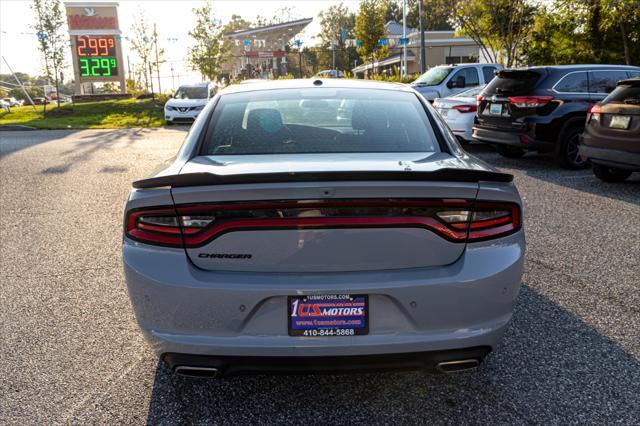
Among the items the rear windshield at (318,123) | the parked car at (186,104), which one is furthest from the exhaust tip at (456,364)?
the parked car at (186,104)

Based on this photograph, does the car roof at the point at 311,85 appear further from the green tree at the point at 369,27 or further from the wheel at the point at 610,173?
the green tree at the point at 369,27

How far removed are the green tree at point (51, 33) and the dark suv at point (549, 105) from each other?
30.5 metres

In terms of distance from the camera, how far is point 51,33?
→ 34875 mm

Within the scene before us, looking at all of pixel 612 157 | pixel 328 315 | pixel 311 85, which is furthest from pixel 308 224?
pixel 612 157

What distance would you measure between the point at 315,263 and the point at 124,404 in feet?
4.18

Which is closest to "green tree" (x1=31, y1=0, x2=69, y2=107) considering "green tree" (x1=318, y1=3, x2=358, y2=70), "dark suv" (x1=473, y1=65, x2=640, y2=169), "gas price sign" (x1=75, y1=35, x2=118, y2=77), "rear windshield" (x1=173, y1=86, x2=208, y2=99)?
"gas price sign" (x1=75, y1=35, x2=118, y2=77)

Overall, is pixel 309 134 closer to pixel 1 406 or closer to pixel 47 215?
pixel 1 406

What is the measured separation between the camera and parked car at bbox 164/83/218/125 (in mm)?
22938

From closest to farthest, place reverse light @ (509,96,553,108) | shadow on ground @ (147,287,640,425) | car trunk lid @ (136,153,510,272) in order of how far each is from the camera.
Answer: car trunk lid @ (136,153,510,272) → shadow on ground @ (147,287,640,425) → reverse light @ (509,96,553,108)

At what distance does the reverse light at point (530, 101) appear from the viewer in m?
9.76

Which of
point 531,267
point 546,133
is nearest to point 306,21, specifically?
point 546,133

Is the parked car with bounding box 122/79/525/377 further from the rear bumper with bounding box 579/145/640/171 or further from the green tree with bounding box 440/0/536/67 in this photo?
the green tree with bounding box 440/0/536/67

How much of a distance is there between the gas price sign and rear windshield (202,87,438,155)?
35.9 metres

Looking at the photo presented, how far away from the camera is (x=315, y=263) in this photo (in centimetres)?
244
